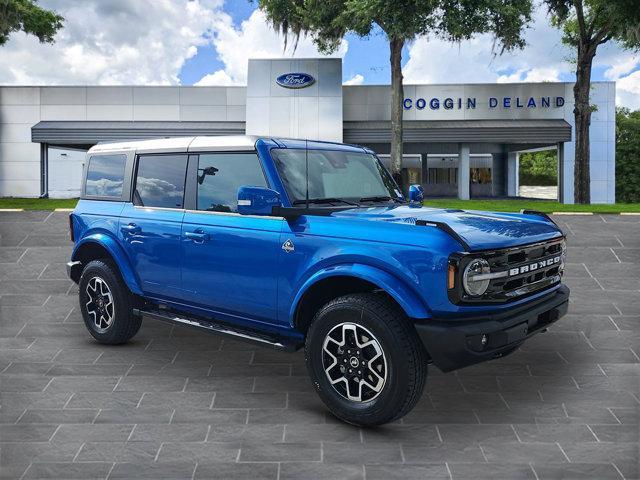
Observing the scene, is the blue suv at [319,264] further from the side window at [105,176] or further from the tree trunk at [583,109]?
the tree trunk at [583,109]

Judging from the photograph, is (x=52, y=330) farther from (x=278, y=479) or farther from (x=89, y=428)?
(x=278, y=479)

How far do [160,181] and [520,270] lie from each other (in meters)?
3.52

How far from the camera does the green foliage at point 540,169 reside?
2606 inches

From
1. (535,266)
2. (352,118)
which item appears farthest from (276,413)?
(352,118)

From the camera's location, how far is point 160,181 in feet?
20.7

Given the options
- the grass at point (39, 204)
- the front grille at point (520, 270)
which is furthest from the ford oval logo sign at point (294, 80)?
the front grille at point (520, 270)

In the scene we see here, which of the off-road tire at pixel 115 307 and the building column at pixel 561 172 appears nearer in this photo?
the off-road tire at pixel 115 307

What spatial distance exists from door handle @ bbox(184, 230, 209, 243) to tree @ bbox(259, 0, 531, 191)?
17.2 metres

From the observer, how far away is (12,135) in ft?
109

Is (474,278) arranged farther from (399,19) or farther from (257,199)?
(399,19)

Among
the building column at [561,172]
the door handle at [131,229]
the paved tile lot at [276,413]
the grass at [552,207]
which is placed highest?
the building column at [561,172]

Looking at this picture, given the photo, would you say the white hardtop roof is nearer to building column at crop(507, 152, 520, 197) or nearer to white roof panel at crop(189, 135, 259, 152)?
white roof panel at crop(189, 135, 259, 152)

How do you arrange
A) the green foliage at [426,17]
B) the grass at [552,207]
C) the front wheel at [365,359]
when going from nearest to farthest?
the front wheel at [365,359] < the grass at [552,207] < the green foliage at [426,17]

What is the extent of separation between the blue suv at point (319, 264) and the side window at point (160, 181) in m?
0.02
